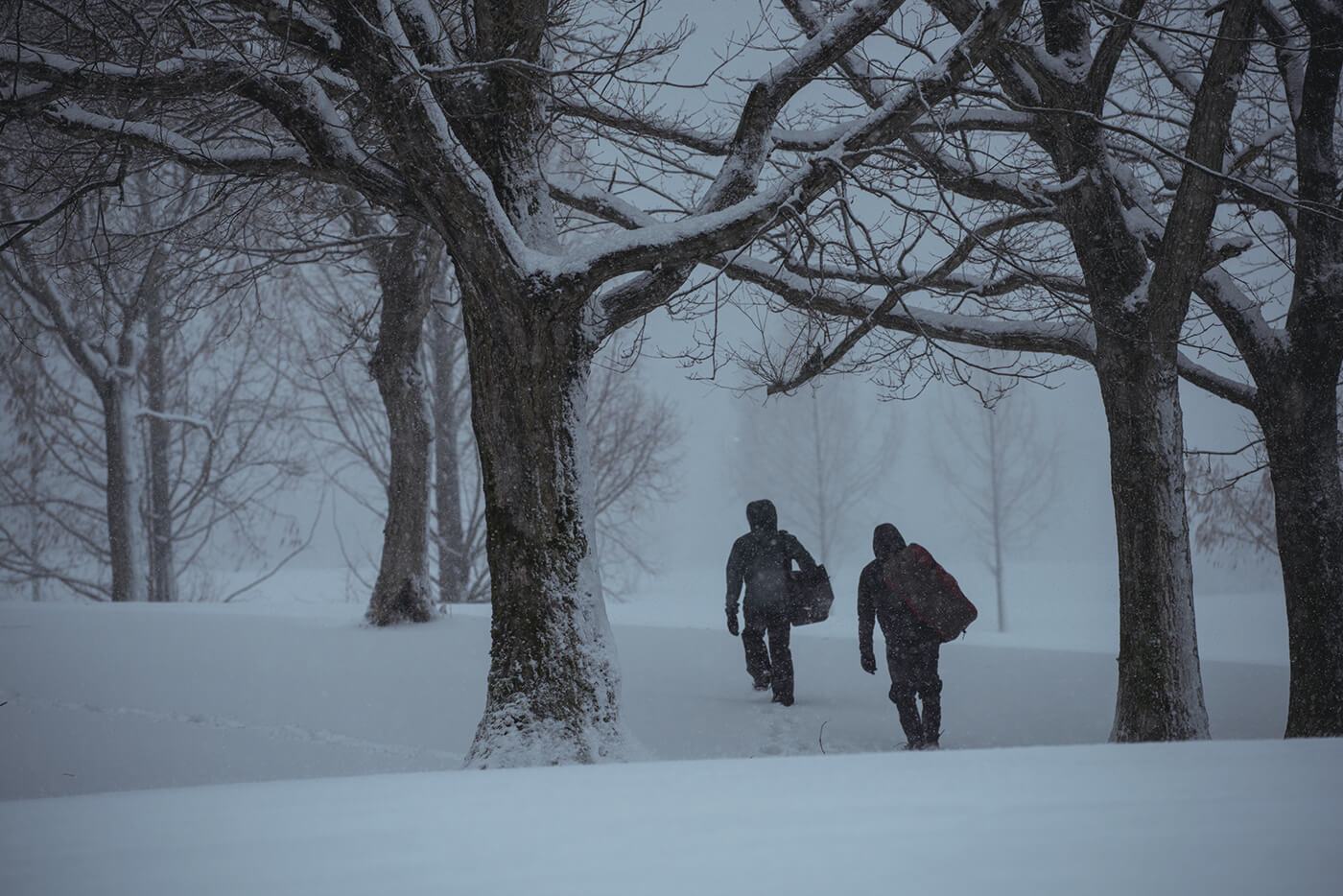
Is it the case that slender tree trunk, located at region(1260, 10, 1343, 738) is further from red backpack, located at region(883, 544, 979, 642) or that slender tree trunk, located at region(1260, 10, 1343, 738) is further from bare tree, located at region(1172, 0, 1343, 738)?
red backpack, located at region(883, 544, 979, 642)

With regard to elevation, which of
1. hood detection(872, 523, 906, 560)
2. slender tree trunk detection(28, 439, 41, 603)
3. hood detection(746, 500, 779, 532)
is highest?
slender tree trunk detection(28, 439, 41, 603)

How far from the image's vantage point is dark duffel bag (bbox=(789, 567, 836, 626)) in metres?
7.27

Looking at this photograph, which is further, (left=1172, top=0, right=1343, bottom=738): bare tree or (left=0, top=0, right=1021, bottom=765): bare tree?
(left=1172, top=0, right=1343, bottom=738): bare tree

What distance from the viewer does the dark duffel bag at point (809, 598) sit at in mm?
7273

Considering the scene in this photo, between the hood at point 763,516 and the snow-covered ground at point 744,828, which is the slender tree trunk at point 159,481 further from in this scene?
the snow-covered ground at point 744,828

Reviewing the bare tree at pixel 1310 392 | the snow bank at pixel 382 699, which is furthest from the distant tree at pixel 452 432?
the bare tree at pixel 1310 392

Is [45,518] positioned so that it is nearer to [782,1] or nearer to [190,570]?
[190,570]

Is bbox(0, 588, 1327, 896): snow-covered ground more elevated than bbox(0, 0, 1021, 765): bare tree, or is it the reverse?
bbox(0, 0, 1021, 765): bare tree

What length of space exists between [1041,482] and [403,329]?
2125 cm

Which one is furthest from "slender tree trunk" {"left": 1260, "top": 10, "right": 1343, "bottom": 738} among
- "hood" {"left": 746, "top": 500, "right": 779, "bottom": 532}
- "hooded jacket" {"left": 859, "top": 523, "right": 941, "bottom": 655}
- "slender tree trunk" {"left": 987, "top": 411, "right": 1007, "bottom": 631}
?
"slender tree trunk" {"left": 987, "top": 411, "right": 1007, "bottom": 631}

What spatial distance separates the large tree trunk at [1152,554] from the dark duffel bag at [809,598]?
2325 mm

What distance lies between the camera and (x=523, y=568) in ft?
15.9

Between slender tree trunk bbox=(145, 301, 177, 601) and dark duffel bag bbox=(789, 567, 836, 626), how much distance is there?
15718 mm

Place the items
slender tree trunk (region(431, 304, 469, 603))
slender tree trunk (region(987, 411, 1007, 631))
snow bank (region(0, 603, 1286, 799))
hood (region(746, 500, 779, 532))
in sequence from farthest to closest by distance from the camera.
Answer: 1. slender tree trunk (region(987, 411, 1007, 631))
2. slender tree trunk (region(431, 304, 469, 603))
3. hood (region(746, 500, 779, 532))
4. snow bank (region(0, 603, 1286, 799))
